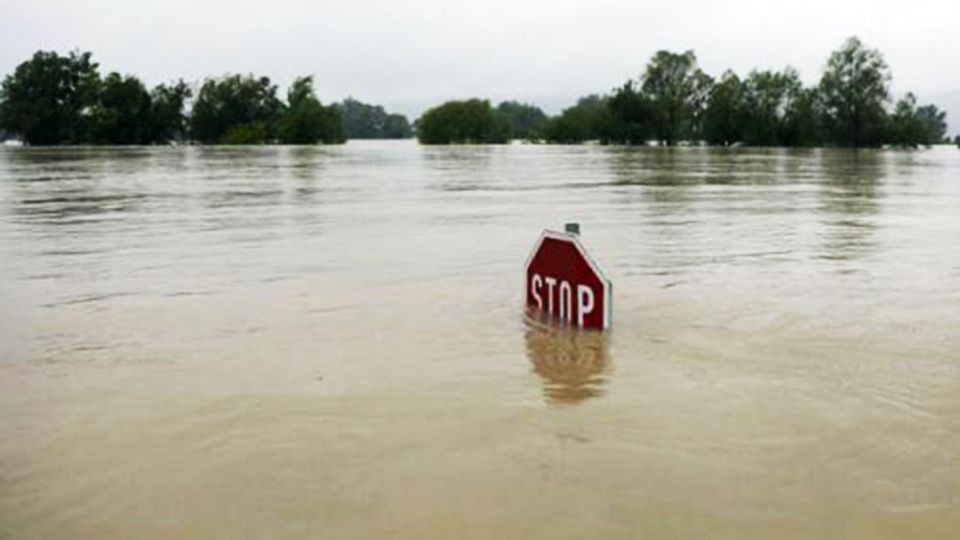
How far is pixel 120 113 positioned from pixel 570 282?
117286 millimetres

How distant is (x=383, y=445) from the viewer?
483 cm

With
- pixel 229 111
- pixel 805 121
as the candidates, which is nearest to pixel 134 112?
pixel 229 111

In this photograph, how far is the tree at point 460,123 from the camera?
14962 cm

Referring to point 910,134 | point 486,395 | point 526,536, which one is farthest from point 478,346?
point 910,134

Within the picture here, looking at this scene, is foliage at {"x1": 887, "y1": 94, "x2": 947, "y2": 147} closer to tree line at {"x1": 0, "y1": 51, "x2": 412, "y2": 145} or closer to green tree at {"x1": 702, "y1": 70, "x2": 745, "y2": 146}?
green tree at {"x1": 702, "y1": 70, "x2": 745, "y2": 146}

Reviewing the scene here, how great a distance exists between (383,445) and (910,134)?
11545 cm

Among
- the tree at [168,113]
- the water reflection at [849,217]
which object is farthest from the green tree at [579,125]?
the water reflection at [849,217]

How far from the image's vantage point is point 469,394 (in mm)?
5781

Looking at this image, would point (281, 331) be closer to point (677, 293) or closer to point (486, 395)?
point (486, 395)

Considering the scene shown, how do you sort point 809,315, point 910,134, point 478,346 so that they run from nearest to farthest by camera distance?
point 478,346 < point 809,315 < point 910,134

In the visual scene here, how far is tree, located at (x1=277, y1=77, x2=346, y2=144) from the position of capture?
5005 inches

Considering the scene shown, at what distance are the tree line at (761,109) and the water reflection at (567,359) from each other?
107 metres

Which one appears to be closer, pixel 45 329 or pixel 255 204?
pixel 45 329

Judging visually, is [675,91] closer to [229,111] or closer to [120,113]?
[229,111]
